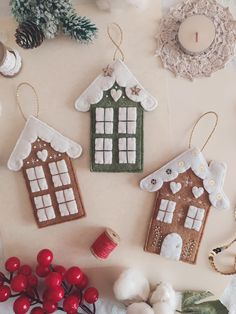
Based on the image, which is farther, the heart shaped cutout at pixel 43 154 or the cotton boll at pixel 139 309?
the heart shaped cutout at pixel 43 154

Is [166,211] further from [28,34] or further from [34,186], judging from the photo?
[28,34]

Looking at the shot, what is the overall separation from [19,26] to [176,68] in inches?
14.7

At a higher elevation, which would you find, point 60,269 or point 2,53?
point 2,53

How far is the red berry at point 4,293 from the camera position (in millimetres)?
1070

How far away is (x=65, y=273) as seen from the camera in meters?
1.08

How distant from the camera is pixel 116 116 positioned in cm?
109

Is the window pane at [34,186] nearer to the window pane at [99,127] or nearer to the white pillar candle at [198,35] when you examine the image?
the window pane at [99,127]

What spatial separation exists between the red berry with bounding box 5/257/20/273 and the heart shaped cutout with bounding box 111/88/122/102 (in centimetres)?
45

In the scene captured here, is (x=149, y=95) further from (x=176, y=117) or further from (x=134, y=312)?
(x=134, y=312)

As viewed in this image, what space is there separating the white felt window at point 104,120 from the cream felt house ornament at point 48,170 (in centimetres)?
7

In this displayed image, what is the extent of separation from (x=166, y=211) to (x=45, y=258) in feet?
0.98

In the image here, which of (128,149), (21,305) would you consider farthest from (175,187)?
(21,305)

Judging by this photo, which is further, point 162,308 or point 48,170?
point 48,170

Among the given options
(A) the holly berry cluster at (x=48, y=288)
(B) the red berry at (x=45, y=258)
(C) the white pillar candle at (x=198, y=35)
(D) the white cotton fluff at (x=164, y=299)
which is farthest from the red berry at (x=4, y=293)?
(C) the white pillar candle at (x=198, y=35)
